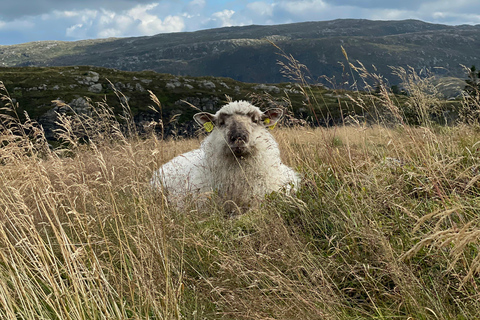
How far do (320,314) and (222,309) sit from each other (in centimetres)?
96

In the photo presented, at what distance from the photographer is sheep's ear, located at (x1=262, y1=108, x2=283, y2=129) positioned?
6.91m

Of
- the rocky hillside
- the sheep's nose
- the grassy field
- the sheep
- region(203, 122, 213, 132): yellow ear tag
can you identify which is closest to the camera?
the grassy field

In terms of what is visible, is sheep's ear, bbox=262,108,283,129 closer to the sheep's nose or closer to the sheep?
the sheep

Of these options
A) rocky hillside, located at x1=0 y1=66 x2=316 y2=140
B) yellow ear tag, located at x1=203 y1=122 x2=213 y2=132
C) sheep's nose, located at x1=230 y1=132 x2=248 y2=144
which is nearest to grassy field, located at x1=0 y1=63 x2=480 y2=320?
sheep's nose, located at x1=230 y1=132 x2=248 y2=144

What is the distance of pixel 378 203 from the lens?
3.56 meters

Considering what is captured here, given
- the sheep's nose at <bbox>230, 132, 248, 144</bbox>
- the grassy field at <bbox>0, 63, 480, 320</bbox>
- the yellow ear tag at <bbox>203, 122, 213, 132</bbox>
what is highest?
the yellow ear tag at <bbox>203, 122, 213, 132</bbox>

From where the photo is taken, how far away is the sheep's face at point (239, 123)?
6.01 m

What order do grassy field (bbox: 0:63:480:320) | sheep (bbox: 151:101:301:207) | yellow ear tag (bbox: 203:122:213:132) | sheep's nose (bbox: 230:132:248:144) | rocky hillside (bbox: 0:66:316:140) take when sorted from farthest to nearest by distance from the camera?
rocky hillside (bbox: 0:66:316:140) < yellow ear tag (bbox: 203:122:213:132) < sheep (bbox: 151:101:301:207) < sheep's nose (bbox: 230:132:248:144) < grassy field (bbox: 0:63:480:320)

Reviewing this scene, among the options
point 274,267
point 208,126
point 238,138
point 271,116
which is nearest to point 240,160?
point 238,138

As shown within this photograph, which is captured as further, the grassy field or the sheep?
the sheep

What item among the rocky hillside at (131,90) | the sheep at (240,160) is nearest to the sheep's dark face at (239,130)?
the sheep at (240,160)

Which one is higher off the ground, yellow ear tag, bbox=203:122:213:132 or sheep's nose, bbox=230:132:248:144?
yellow ear tag, bbox=203:122:213:132

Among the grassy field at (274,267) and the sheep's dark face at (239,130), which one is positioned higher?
the sheep's dark face at (239,130)

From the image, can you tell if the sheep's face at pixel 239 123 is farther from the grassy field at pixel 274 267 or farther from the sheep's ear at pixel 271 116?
the grassy field at pixel 274 267
